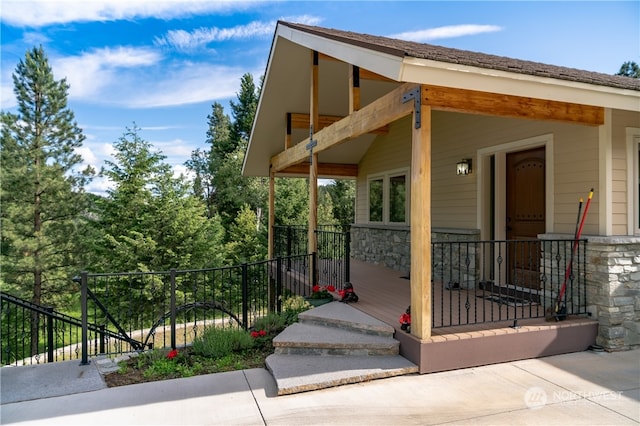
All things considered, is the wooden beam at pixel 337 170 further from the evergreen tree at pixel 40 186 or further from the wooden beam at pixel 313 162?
the evergreen tree at pixel 40 186

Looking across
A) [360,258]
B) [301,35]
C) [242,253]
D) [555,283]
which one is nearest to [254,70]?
[242,253]

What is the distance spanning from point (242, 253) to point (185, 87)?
1180 centimetres

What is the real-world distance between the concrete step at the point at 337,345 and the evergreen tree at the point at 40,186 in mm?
15513

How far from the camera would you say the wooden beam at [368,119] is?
13.2 feet

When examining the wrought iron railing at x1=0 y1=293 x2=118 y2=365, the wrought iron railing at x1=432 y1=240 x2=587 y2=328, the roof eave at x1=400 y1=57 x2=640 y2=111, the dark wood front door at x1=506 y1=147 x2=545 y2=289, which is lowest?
the wrought iron railing at x1=0 y1=293 x2=118 y2=365

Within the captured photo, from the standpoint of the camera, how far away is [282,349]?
416 cm

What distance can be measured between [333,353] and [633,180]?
418 centimetres

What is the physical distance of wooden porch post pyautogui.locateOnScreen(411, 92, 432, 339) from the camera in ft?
12.2

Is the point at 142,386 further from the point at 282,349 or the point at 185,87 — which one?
the point at 185,87

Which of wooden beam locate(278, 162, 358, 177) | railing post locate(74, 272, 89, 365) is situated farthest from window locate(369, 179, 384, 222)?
railing post locate(74, 272, 89, 365)

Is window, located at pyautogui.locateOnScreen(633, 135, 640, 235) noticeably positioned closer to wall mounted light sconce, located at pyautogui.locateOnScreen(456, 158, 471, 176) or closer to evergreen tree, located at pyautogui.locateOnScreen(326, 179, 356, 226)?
wall mounted light sconce, located at pyautogui.locateOnScreen(456, 158, 471, 176)

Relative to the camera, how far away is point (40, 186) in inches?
634

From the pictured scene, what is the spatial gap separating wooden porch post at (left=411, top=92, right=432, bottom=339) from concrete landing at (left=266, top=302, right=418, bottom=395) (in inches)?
19.3

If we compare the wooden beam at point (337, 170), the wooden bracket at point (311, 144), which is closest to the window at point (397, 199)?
the wooden beam at point (337, 170)
